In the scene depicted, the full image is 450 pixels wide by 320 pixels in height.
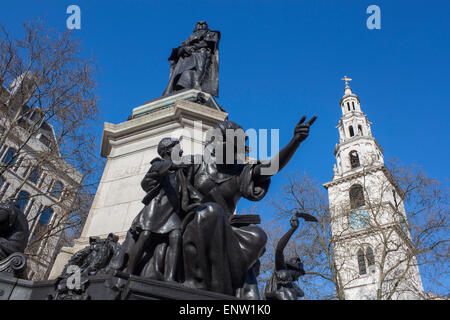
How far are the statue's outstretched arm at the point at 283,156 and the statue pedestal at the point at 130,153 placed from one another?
6.00 ft

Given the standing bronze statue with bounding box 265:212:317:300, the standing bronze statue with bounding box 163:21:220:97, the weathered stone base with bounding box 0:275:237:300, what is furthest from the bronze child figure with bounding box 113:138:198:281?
the standing bronze statue with bounding box 163:21:220:97

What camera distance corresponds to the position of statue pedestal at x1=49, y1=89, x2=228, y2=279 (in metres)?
5.28

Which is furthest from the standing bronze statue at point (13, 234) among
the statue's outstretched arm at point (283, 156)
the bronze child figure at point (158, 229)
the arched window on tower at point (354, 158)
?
the arched window on tower at point (354, 158)

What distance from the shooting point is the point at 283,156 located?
158 inches

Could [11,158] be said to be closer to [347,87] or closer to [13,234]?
[13,234]

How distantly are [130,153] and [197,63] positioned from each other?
372 centimetres

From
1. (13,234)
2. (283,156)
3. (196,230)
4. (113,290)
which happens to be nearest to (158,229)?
(196,230)

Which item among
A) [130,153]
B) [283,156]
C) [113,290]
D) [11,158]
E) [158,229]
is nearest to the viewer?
[113,290]

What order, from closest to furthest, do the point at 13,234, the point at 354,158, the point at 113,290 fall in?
the point at 113,290 → the point at 13,234 → the point at 354,158

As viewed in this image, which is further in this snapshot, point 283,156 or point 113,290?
point 283,156

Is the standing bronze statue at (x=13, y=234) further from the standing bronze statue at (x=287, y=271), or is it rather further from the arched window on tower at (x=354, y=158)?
the arched window on tower at (x=354, y=158)

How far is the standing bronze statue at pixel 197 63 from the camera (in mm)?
8594

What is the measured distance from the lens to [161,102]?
7383 millimetres

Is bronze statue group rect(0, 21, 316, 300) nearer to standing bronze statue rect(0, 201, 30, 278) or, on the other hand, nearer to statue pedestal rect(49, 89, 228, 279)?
standing bronze statue rect(0, 201, 30, 278)
